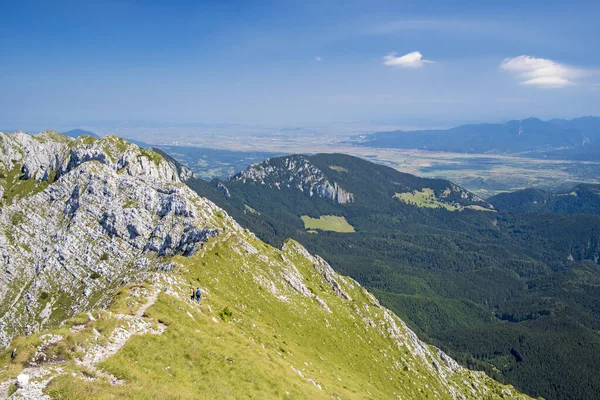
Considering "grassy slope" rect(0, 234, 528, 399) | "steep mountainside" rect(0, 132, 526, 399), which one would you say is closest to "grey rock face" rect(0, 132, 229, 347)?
"steep mountainside" rect(0, 132, 526, 399)

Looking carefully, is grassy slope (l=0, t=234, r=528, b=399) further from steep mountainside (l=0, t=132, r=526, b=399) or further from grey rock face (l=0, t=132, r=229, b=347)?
grey rock face (l=0, t=132, r=229, b=347)

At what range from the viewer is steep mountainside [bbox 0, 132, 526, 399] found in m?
37.2

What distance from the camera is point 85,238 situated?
123m

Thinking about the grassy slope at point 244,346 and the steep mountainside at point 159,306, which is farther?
the steep mountainside at point 159,306

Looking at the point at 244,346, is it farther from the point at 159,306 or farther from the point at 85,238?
the point at 85,238

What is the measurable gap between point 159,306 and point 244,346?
14.1m

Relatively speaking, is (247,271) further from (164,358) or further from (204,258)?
(164,358)

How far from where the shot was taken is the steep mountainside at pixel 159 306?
37219mm

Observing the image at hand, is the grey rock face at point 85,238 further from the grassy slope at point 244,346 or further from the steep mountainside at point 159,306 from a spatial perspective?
the grassy slope at point 244,346

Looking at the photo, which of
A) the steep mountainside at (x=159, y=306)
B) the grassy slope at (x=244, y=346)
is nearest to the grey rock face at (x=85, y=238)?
the steep mountainside at (x=159, y=306)

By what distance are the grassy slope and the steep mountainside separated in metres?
0.31

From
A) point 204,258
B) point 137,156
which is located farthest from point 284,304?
point 137,156

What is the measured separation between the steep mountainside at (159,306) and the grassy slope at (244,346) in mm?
306

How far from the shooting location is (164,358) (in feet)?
134
